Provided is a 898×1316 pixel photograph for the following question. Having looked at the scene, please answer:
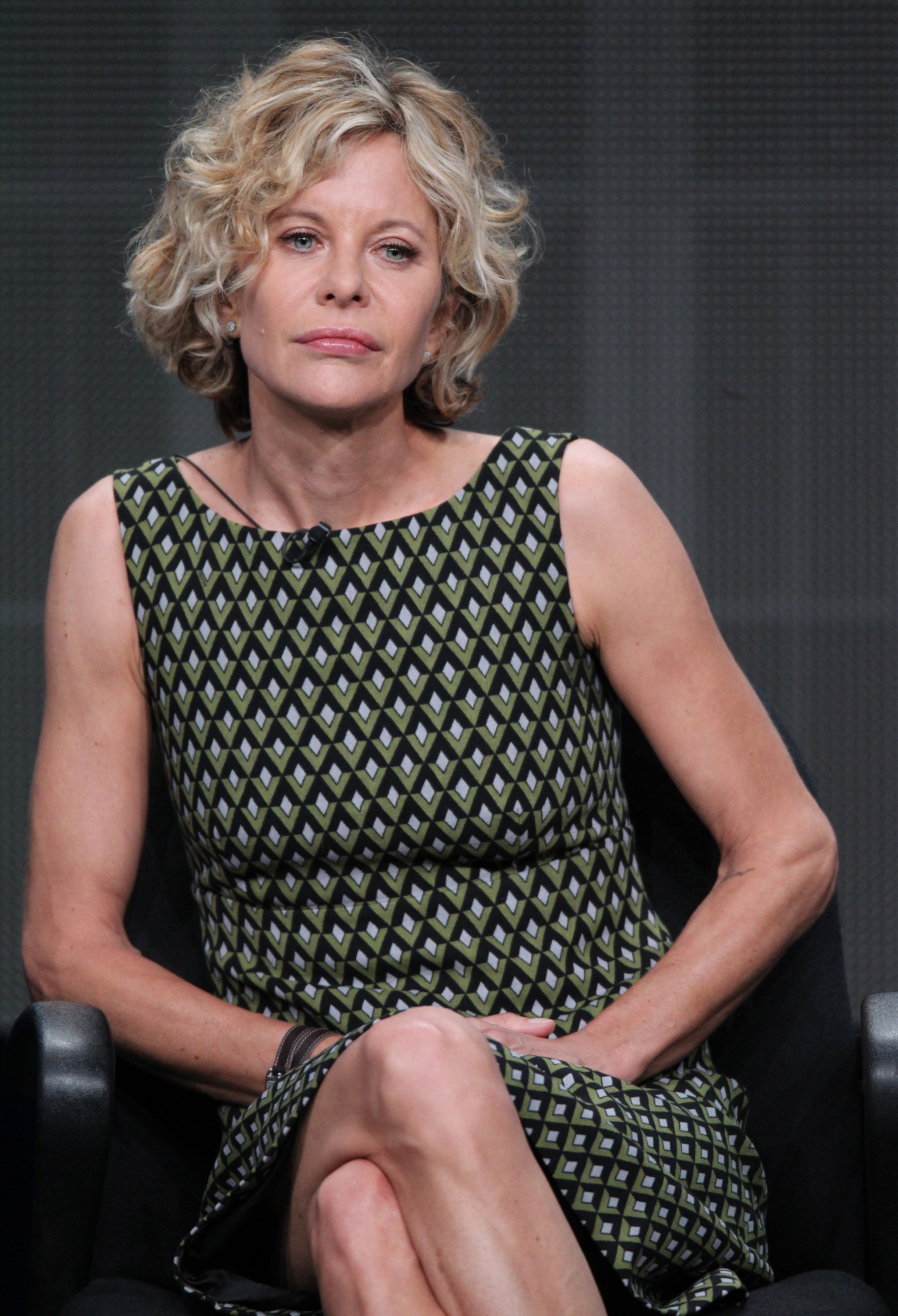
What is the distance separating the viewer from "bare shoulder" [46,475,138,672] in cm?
170

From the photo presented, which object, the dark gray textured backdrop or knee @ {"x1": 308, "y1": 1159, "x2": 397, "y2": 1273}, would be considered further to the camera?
the dark gray textured backdrop

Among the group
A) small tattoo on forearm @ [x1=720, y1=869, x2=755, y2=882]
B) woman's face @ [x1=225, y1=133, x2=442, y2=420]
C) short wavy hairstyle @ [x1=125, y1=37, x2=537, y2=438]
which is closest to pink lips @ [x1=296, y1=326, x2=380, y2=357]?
woman's face @ [x1=225, y1=133, x2=442, y2=420]

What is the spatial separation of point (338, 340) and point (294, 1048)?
72 cm

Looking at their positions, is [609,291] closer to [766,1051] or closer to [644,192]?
[644,192]

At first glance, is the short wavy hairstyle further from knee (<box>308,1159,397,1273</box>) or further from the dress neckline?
knee (<box>308,1159,397,1273</box>)

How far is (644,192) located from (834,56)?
14.1 inches

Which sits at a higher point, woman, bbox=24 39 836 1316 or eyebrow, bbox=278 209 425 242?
eyebrow, bbox=278 209 425 242

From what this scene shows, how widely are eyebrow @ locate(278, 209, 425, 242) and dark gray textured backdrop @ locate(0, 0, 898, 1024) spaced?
93 cm

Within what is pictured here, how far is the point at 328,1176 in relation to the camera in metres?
1.30

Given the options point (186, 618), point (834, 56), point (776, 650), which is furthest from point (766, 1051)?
point (834, 56)

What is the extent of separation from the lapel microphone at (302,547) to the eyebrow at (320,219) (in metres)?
0.32

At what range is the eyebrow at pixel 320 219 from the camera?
65.1 inches

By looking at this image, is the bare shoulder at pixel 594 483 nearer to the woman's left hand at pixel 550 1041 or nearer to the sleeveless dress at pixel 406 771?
the sleeveless dress at pixel 406 771

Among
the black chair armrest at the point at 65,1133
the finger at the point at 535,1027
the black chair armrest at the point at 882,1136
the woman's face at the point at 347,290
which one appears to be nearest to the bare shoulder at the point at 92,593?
the woman's face at the point at 347,290
